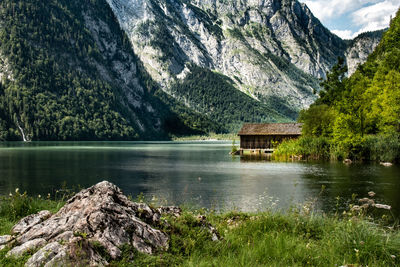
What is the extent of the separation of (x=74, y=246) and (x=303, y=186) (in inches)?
1059

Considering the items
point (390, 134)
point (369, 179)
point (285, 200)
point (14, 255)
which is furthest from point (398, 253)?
point (390, 134)

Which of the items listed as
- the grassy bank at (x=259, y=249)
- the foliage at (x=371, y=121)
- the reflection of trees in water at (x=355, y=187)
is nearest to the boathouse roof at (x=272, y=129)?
the foliage at (x=371, y=121)

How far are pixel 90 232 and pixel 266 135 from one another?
3116 inches

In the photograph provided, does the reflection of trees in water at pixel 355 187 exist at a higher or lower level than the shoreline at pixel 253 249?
lower

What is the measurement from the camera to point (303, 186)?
3056 centimetres

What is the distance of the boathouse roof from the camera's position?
270 feet

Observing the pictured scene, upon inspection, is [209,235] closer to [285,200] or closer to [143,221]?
[143,221]

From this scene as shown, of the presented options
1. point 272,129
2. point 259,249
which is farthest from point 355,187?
point 272,129

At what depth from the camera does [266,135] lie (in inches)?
3302

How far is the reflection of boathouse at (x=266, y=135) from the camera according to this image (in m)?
82.2

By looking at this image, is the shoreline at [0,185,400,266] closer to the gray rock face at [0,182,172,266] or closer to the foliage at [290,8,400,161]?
the gray rock face at [0,182,172,266]

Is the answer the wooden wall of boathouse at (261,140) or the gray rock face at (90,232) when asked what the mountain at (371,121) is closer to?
the wooden wall of boathouse at (261,140)

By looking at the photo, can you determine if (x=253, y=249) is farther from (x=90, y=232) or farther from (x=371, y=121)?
(x=371, y=121)

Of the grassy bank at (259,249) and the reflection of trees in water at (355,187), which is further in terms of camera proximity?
the reflection of trees in water at (355,187)
